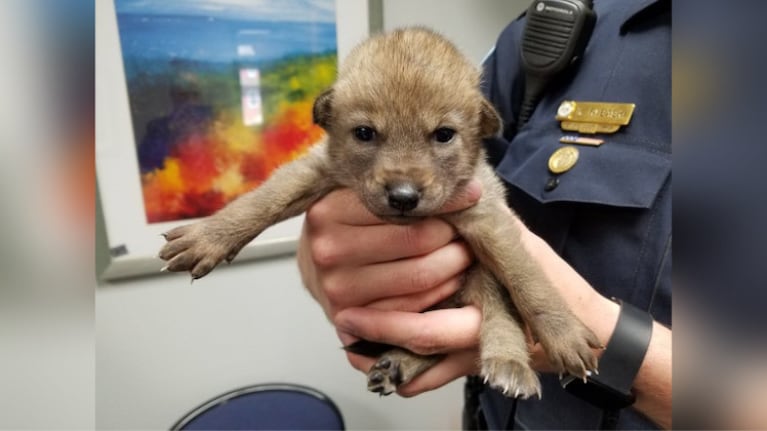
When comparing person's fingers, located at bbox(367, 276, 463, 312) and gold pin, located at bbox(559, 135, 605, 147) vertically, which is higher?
gold pin, located at bbox(559, 135, 605, 147)

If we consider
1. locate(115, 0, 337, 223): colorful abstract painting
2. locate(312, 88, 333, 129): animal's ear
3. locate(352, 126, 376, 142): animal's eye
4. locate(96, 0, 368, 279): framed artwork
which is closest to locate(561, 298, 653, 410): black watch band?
locate(352, 126, 376, 142): animal's eye

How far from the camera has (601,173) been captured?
1.26 m

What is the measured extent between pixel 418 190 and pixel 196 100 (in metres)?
1.58

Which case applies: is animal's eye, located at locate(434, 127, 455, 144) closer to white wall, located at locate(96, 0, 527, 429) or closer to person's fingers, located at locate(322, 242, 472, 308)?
person's fingers, located at locate(322, 242, 472, 308)

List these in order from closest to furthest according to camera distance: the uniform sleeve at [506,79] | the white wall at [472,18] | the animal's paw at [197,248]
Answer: the animal's paw at [197,248], the uniform sleeve at [506,79], the white wall at [472,18]

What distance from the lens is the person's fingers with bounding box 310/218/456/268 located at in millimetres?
1188

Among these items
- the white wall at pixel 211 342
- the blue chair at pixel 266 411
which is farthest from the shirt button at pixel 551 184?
the blue chair at pixel 266 411

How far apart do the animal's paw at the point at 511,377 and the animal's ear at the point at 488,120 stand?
0.55 metres

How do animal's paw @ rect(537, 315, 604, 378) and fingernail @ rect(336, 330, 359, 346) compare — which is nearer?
animal's paw @ rect(537, 315, 604, 378)

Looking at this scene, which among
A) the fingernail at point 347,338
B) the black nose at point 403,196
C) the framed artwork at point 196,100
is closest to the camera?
the black nose at point 403,196

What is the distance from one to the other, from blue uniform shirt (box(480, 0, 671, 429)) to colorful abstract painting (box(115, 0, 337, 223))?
3.77 ft

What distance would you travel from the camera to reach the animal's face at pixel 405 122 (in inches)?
41.2

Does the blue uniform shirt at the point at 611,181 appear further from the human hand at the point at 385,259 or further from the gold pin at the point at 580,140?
the human hand at the point at 385,259

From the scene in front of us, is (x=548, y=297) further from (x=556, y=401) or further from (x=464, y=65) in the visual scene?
(x=464, y=65)
